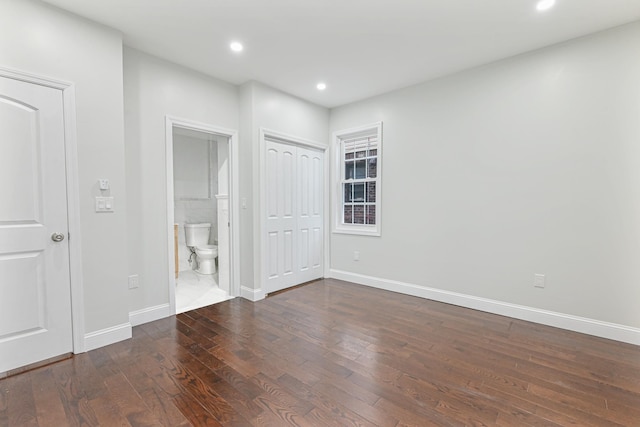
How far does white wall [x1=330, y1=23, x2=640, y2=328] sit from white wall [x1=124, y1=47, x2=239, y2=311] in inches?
104

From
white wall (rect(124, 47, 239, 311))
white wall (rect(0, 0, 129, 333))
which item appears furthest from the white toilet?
white wall (rect(0, 0, 129, 333))

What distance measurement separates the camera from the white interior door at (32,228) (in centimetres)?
205

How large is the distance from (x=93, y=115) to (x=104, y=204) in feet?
2.42

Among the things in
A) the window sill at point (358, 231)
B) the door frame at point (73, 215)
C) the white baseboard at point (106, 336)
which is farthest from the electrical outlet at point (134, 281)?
the window sill at point (358, 231)

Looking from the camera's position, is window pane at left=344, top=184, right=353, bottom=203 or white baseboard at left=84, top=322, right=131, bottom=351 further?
window pane at left=344, top=184, right=353, bottom=203

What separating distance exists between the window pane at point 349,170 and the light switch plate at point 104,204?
3.15m

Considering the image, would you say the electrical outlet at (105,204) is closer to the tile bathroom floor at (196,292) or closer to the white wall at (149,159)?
the white wall at (149,159)

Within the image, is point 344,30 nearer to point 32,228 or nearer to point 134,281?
point 32,228

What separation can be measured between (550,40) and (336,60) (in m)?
2.03

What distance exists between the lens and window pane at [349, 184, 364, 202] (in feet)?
14.6

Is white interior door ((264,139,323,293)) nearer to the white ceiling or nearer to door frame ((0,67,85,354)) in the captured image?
the white ceiling

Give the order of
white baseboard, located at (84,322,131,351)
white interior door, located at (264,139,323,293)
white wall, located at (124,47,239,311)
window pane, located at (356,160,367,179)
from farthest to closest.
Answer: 1. window pane, located at (356,160,367,179)
2. white interior door, located at (264,139,323,293)
3. white wall, located at (124,47,239,311)
4. white baseboard, located at (84,322,131,351)

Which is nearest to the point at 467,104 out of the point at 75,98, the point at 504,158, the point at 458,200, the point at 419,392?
the point at 504,158

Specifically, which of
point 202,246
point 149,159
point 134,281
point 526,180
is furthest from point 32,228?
point 526,180
